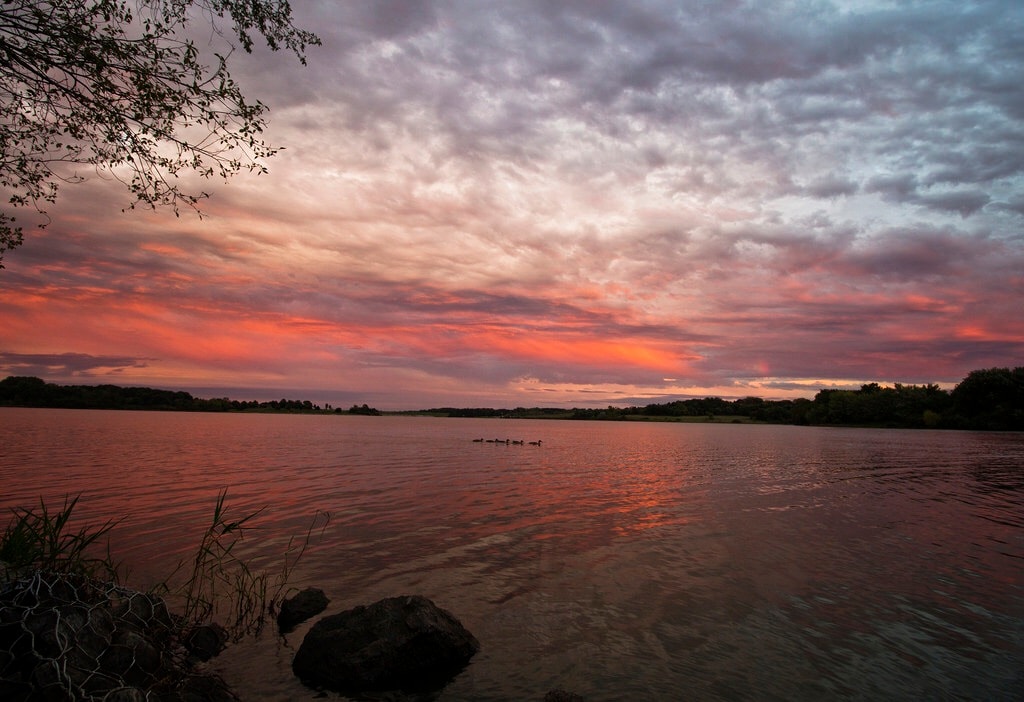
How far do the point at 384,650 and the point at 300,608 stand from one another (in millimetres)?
3925

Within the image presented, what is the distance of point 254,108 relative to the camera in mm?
13398

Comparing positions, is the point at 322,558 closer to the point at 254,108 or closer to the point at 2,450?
the point at 254,108

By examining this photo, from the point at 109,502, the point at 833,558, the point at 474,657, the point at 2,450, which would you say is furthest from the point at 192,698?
the point at 2,450

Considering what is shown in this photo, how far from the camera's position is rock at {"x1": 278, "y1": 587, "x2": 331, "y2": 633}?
41.9ft

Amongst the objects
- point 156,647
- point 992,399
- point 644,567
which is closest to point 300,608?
point 156,647

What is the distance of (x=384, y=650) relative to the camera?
404 inches

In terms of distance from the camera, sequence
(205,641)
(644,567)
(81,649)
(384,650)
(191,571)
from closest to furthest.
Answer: (81,649) < (384,650) < (205,641) < (191,571) < (644,567)

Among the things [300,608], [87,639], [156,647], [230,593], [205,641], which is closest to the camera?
[87,639]

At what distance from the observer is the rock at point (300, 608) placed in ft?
41.9

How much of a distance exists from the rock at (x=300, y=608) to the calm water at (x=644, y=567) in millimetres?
657

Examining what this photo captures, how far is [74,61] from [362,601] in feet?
47.5

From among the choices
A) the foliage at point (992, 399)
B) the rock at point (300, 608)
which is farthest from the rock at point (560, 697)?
the foliage at point (992, 399)

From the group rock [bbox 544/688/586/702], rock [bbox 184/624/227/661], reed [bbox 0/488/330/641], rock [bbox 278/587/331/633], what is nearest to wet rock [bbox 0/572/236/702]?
reed [bbox 0/488/330/641]

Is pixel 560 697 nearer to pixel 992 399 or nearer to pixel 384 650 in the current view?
pixel 384 650
